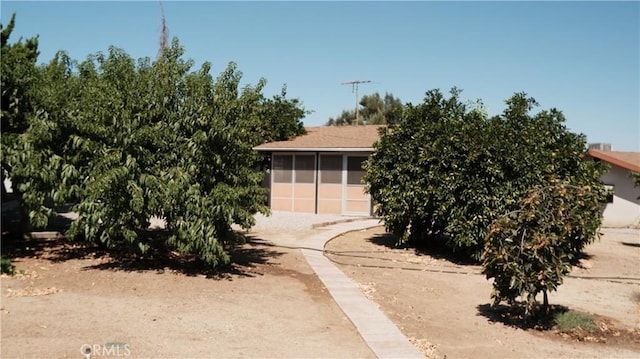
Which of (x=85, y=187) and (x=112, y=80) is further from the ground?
(x=112, y=80)

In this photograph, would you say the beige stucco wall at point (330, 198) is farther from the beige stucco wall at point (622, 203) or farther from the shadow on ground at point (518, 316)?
the shadow on ground at point (518, 316)

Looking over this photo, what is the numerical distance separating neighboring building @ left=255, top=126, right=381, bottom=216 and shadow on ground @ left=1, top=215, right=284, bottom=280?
27.1ft

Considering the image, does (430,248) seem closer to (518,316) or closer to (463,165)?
(463,165)

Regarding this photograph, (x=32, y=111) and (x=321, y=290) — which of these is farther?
(x=32, y=111)

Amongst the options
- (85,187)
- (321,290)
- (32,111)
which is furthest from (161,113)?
(321,290)

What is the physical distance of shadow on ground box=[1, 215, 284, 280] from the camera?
977 centimetres

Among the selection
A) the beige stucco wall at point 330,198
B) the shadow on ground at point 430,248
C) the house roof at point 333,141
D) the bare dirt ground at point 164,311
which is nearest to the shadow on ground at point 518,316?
the bare dirt ground at point 164,311

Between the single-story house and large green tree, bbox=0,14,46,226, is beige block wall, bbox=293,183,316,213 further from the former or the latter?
large green tree, bbox=0,14,46,226

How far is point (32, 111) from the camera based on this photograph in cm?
986

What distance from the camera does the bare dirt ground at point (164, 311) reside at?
5648 millimetres

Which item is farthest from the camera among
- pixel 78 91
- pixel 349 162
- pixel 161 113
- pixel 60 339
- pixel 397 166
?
pixel 349 162

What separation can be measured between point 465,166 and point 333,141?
34.3 feet

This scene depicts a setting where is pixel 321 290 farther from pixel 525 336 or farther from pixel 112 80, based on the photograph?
pixel 112 80

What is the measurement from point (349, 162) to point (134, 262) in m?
12.1
